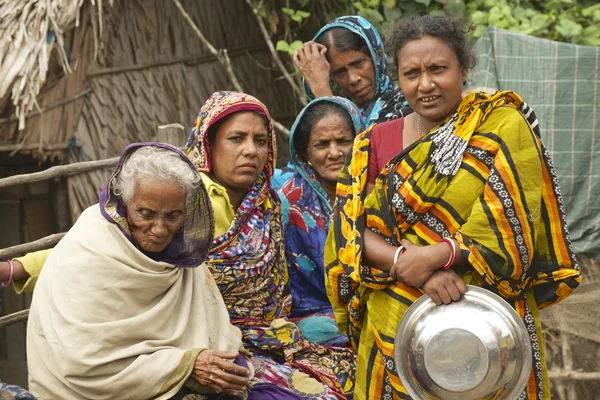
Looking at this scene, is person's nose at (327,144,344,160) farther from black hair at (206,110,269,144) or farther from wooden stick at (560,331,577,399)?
wooden stick at (560,331,577,399)

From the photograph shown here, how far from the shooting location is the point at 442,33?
9.48ft

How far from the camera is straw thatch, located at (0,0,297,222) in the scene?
224 inches

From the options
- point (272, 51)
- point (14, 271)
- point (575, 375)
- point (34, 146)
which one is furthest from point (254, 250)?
point (272, 51)

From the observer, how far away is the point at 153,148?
3.18 metres

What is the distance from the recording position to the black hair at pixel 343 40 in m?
4.38

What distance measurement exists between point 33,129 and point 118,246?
301 cm

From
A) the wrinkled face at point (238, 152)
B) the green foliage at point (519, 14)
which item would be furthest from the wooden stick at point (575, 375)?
the wrinkled face at point (238, 152)

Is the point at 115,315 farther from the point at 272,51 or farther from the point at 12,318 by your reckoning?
the point at 272,51

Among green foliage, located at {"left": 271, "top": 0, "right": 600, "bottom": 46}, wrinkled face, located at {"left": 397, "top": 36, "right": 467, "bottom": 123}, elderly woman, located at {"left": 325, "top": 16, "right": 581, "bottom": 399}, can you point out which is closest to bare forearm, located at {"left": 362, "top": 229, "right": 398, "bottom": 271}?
elderly woman, located at {"left": 325, "top": 16, "right": 581, "bottom": 399}

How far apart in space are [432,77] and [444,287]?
0.75m

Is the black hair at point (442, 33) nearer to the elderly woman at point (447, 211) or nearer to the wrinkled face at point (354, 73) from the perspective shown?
the elderly woman at point (447, 211)

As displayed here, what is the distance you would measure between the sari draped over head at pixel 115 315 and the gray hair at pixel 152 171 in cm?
3

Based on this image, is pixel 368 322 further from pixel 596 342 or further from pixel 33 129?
pixel 33 129

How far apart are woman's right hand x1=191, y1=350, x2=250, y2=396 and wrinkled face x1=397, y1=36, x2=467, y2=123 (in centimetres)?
119
